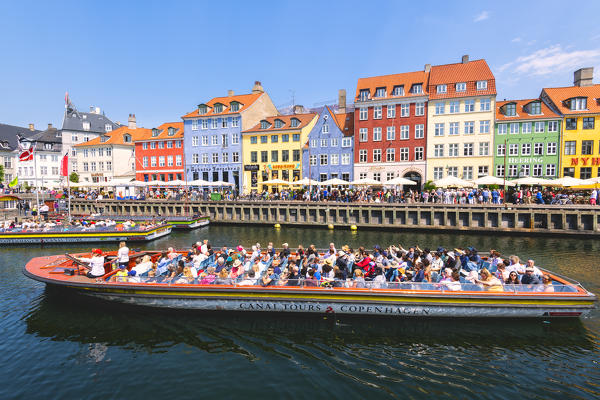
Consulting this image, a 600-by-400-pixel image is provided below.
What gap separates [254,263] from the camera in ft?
44.2

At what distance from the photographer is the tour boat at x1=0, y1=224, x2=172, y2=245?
82.4 ft

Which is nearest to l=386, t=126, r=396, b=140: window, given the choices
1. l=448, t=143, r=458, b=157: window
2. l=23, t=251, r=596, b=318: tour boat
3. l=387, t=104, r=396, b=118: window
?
l=387, t=104, r=396, b=118: window

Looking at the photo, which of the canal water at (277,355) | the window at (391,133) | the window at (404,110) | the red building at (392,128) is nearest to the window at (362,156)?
the red building at (392,128)

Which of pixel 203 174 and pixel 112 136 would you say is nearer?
pixel 203 174

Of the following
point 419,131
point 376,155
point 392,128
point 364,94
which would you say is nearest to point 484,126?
point 419,131

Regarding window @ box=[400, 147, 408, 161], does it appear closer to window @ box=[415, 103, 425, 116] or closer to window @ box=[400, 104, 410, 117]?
window @ box=[400, 104, 410, 117]

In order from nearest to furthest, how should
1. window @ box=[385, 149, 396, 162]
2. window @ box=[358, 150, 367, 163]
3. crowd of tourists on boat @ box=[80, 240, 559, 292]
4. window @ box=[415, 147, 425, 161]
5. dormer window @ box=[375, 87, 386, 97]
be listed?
crowd of tourists on boat @ box=[80, 240, 559, 292]
window @ box=[415, 147, 425, 161]
window @ box=[385, 149, 396, 162]
dormer window @ box=[375, 87, 386, 97]
window @ box=[358, 150, 367, 163]

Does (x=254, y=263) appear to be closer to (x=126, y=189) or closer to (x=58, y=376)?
(x=58, y=376)

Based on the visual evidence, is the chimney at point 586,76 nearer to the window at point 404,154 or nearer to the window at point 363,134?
the window at point 404,154

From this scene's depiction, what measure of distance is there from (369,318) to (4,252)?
26026 mm

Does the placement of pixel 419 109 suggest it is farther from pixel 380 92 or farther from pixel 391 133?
pixel 380 92

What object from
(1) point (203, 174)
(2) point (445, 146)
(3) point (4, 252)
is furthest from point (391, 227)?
(1) point (203, 174)

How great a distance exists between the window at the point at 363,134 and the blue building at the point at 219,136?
57.9 ft

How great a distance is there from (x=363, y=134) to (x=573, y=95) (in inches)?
969
